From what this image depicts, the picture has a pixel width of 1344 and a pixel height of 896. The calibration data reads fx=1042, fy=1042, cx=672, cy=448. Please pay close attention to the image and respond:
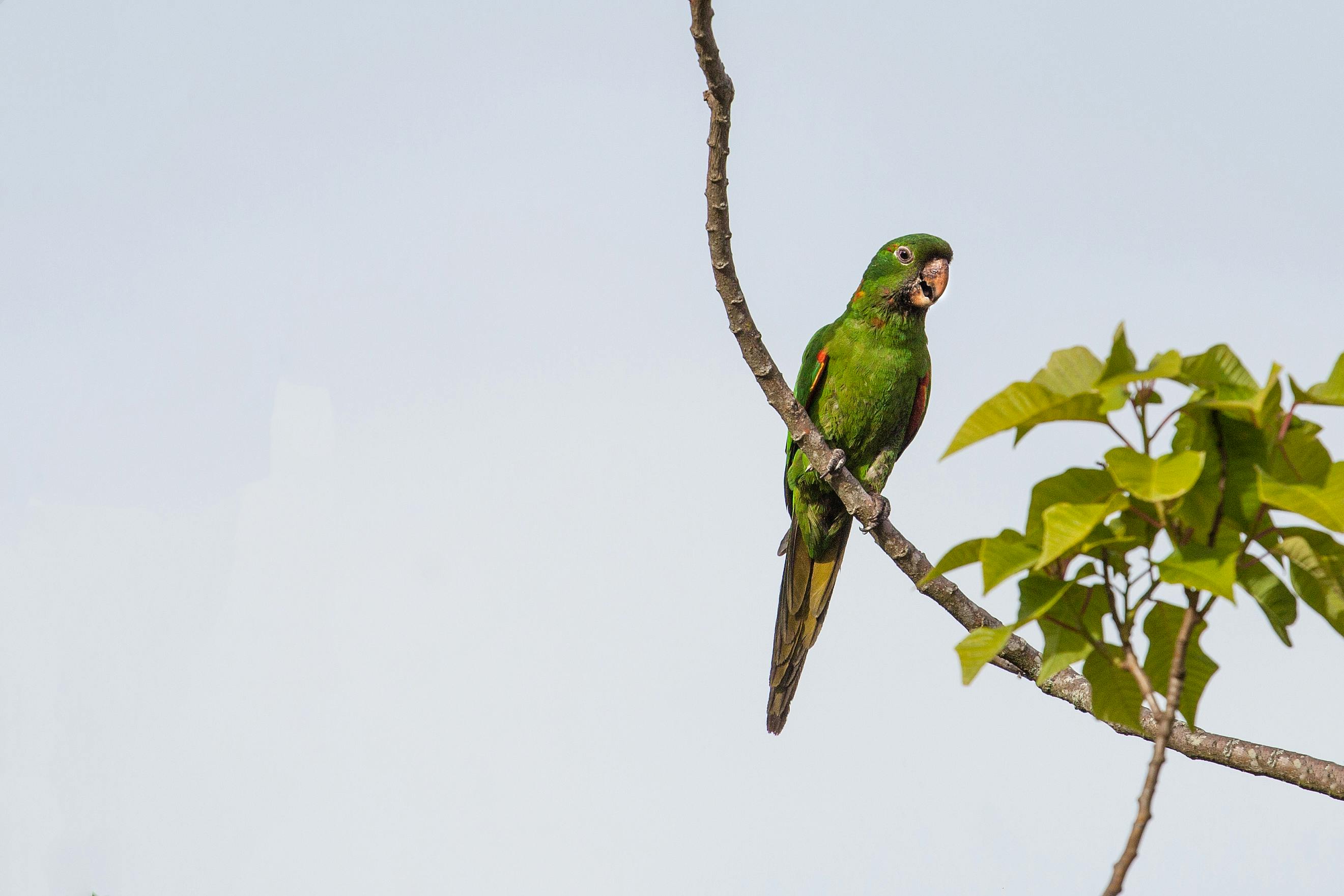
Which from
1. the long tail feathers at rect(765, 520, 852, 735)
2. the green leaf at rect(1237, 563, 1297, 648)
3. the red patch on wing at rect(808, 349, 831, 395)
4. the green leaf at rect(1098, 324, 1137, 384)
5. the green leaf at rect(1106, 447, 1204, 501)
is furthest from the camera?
the red patch on wing at rect(808, 349, 831, 395)

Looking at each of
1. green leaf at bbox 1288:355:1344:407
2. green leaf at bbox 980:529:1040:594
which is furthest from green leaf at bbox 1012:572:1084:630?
green leaf at bbox 1288:355:1344:407

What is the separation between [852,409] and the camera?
5086 millimetres

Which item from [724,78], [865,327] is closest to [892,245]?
[865,327]

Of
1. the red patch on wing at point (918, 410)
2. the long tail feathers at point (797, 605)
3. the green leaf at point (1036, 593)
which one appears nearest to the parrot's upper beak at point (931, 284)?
the red patch on wing at point (918, 410)

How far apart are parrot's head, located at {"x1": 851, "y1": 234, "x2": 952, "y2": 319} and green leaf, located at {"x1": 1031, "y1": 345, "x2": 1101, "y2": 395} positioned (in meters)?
3.50

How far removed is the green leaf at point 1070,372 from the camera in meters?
1.71

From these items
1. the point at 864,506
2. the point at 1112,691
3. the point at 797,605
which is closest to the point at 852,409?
the point at 864,506

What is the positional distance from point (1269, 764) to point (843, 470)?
183 cm

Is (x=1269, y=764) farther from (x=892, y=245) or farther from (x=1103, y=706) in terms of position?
(x=892, y=245)

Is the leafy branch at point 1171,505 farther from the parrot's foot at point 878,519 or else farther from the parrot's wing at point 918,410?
the parrot's wing at point 918,410

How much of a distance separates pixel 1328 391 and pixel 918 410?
12.0 ft

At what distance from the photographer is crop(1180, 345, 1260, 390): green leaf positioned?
1.72 m

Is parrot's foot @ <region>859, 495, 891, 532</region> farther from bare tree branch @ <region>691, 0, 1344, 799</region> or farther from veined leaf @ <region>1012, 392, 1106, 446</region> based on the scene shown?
veined leaf @ <region>1012, 392, 1106, 446</region>

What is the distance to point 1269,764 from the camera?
10.1 feet
